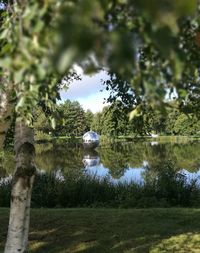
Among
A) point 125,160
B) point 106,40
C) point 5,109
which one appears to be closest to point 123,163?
point 125,160

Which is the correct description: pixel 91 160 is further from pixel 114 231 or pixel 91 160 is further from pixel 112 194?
pixel 114 231

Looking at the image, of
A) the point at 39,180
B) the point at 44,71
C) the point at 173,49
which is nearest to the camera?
the point at 173,49

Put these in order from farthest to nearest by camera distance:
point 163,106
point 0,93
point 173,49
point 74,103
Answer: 1. point 74,103
2. point 0,93
3. point 163,106
4. point 173,49

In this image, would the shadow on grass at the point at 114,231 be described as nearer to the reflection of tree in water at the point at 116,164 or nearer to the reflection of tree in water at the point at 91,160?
the reflection of tree in water at the point at 116,164

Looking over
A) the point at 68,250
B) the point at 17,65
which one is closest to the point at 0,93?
the point at 68,250

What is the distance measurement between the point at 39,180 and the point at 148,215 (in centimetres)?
613

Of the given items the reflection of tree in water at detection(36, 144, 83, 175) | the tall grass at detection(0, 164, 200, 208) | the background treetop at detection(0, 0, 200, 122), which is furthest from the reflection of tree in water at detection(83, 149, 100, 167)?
the background treetop at detection(0, 0, 200, 122)

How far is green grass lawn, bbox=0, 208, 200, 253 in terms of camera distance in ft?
26.9

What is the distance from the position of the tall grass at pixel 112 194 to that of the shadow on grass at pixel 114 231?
106 inches

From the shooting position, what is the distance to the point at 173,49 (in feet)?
5.88

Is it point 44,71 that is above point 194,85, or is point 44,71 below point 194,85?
below

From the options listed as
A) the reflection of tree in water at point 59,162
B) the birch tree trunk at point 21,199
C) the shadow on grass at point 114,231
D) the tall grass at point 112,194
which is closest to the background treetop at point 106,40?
the birch tree trunk at point 21,199

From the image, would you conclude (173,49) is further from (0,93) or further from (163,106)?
(0,93)

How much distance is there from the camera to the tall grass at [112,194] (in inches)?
555
